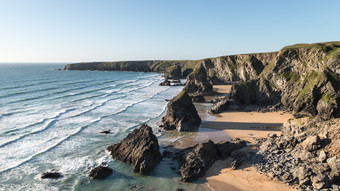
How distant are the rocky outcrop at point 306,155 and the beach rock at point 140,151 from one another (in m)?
10.5

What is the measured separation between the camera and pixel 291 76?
47094 millimetres

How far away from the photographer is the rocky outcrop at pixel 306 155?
1809 cm

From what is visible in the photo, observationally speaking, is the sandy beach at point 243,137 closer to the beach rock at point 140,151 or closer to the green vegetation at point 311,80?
the green vegetation at point 311,80

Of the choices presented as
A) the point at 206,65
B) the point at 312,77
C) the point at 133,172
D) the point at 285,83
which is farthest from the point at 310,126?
the point at 206,65

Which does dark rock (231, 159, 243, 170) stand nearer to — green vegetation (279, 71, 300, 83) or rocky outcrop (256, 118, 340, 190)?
A: rocky outcrop (256, 118, 340, 190)

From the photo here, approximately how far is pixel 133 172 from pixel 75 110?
32568 millimetres

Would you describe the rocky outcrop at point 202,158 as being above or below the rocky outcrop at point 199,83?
below

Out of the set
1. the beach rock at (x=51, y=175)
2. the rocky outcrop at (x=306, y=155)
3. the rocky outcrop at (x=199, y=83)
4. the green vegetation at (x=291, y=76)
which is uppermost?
the green vegetation at (x=291, y=76)

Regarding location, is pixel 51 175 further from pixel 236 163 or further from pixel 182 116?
pixel 182 116

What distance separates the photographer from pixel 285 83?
46.8 metres

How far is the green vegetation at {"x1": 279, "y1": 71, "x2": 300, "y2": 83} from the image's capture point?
4603cm

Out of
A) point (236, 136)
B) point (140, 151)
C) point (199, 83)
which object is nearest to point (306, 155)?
point (236, 136)

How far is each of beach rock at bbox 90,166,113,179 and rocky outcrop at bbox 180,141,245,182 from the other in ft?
23.9

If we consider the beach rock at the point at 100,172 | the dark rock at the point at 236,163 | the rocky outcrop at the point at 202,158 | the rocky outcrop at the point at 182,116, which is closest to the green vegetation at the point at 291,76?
the rocky outcrop at the point at 182,116
